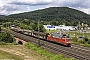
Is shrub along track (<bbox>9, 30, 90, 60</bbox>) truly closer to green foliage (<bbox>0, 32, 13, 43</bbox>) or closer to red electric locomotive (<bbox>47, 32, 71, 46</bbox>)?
red electric locomotive (<bbox>47, 32, 71, 46</bbox>)

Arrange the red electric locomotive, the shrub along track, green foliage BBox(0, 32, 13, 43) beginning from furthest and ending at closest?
green foliage BBox(0, 32, 13, 43)
the red electric locomotive
the shrub along track

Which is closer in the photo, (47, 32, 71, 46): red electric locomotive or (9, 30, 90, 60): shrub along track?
(9, 30, 90, 60): shrub along track

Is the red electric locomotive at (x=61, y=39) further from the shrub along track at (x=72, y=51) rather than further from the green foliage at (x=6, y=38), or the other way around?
the green foliage at (x=6, y=38)

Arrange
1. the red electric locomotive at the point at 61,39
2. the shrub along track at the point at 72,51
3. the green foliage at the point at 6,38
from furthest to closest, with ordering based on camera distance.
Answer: the green foliage at the point at 6,38
the red electric locomotive at the point at 61,39
the shrub along track at the point at 72,51

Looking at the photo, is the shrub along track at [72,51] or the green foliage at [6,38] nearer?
the shrub along track at [72,51]

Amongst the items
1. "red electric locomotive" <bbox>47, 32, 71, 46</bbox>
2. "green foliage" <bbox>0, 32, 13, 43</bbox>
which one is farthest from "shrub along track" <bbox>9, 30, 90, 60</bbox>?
"green foliage" <bbox>0, 32, 13, 43</bbox>

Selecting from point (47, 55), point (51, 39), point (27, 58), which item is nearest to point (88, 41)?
point (51, 39)

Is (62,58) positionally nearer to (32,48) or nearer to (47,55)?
(47,55)

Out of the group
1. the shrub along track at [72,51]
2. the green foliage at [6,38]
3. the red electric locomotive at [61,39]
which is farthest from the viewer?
the green foliage at [6,38]

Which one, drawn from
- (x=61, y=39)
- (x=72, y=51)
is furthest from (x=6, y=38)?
(x=72, y=51)

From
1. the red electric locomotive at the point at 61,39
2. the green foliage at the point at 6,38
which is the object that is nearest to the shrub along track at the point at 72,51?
the red electric locomotive at the point at 61,39

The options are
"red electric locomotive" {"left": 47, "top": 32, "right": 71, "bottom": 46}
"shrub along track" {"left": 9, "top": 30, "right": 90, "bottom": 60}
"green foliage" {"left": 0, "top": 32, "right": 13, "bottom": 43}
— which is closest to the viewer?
"shrub along track" {"left": 9, "top": 30, "right": 90, "bottom": 60}

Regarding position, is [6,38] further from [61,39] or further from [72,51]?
[72,51]

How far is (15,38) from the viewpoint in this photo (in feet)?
324
